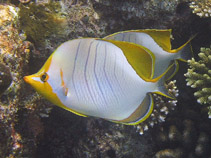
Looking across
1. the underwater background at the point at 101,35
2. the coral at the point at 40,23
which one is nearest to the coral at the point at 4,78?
the underwater background at the point at 101,35

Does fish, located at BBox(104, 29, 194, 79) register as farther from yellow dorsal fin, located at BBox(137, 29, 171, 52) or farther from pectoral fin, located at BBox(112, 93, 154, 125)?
pectoral fin, located at BBox(112, 93, 154, 125)

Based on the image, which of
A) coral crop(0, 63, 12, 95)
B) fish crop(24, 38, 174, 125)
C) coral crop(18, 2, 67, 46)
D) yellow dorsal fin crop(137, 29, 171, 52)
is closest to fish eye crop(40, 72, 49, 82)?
fish crop(24, 38, 174, 125)

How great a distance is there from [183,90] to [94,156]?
6.24 ft

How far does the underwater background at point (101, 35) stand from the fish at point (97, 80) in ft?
4.71

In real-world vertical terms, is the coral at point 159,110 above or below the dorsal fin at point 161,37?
below

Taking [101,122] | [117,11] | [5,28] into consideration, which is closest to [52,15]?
[5,28]

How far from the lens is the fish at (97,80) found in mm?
1438

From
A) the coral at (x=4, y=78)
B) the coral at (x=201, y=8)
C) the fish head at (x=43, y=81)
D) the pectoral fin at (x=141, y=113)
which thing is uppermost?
the coral at (x=201, y=8)

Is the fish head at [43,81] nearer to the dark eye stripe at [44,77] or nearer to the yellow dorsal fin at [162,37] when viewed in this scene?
the dark eye stripe at [44,77]

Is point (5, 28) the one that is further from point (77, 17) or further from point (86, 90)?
point (86, 90)

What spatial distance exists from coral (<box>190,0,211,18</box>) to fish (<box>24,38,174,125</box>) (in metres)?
1.88

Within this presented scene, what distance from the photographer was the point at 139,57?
1568 millimetres

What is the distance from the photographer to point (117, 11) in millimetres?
3180

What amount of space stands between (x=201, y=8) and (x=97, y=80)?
239 centimetres
